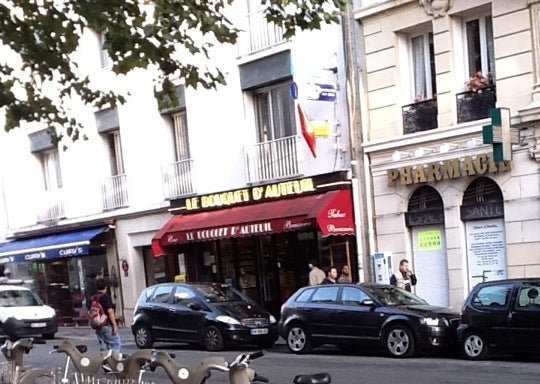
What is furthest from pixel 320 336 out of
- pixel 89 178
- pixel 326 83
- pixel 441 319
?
pixel 89 178

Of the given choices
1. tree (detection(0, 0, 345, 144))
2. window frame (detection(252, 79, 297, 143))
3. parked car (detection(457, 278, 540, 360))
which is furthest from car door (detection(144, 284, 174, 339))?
tree (detection(0, 0, 345, 144))

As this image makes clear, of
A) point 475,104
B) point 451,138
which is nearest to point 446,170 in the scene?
point 451,138

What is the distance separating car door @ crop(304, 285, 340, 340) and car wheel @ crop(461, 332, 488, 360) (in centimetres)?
268

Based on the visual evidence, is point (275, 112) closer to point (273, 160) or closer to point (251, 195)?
point (273, 160)

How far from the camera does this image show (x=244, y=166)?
23.8 meters

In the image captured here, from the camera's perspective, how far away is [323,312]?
16734 mm

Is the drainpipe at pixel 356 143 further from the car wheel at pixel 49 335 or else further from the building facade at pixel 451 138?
the car wheel at pixel 49 335

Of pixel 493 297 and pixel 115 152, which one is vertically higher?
pixel 115 152

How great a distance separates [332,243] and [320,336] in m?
5.49

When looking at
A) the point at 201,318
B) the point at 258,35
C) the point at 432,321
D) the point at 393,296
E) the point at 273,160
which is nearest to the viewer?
the point at 432,321

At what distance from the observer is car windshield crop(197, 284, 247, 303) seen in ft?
62.4

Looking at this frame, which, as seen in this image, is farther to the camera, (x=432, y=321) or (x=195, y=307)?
(x=195, y=307)

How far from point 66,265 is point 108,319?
1806 cm

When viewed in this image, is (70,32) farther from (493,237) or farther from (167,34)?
(493,237)
